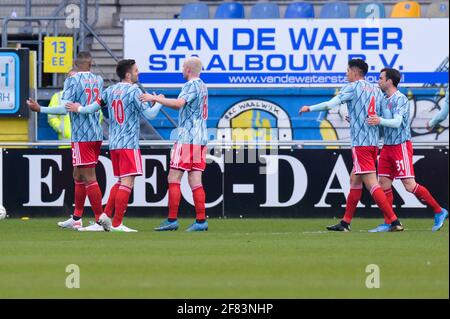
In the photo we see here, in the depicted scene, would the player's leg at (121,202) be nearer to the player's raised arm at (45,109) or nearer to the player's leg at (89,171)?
the player's leg at (89,171)

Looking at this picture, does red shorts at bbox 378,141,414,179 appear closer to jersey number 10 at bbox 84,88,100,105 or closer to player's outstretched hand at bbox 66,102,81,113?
jersey number 10 at bbox 84,88,100,105

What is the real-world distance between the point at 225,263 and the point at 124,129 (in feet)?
14.9

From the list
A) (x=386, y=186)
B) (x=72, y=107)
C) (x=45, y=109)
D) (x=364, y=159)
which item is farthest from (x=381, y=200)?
(x=45, y=109)

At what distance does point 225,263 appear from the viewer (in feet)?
36.6

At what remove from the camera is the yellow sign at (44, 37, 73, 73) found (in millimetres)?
22422

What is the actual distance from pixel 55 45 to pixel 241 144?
5249 millimetres

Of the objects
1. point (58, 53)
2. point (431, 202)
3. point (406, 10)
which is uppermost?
point (406, 10)

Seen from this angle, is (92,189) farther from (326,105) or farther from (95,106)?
(326,105)

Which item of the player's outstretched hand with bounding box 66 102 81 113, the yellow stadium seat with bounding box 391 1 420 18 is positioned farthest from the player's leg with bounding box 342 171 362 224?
the yellow stadium seat with bounding box 391 1 420 18

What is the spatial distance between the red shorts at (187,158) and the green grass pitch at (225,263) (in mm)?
824

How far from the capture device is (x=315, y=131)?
76.5 feet

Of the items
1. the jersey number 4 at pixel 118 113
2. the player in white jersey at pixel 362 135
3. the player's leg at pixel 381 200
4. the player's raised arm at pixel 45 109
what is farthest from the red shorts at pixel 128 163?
the player's leg at pixel 381 200
